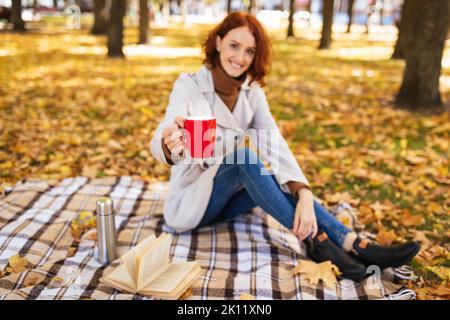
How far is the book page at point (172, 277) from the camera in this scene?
8.14ft

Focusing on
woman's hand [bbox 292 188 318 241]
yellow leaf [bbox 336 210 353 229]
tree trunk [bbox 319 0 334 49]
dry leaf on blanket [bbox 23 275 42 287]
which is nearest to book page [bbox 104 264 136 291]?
dry leaf on blanket [bbox 23 275 42 287]

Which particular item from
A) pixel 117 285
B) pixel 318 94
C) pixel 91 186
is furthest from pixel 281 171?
pixel 318 94

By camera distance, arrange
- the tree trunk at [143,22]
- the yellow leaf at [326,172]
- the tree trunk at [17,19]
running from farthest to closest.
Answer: the tree trunk at [17,19]
the tree trunk at [143,22]
the yellow leaf at [326,172]

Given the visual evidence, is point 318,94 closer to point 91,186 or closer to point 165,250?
point 91,186

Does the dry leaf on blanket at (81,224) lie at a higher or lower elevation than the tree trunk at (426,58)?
lower

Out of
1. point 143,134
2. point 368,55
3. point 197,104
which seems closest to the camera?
point 197,104

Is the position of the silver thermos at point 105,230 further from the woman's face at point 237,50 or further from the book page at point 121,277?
the woman's face at point 237,50

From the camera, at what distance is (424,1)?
6660mm

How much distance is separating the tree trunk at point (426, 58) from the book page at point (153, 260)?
5.41 m

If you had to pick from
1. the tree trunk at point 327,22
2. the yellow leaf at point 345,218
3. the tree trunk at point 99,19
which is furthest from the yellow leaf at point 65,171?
the tree trunk at point 99,19

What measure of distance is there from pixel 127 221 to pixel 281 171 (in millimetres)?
1225

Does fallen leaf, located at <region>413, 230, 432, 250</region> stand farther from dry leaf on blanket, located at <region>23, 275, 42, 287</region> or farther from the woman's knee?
dry leaf on blanket, located at <region>23, 275, 42, 287</region>

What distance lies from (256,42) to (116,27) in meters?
9.51

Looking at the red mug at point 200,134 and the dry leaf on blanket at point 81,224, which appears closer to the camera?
the red mug at point 200,134
